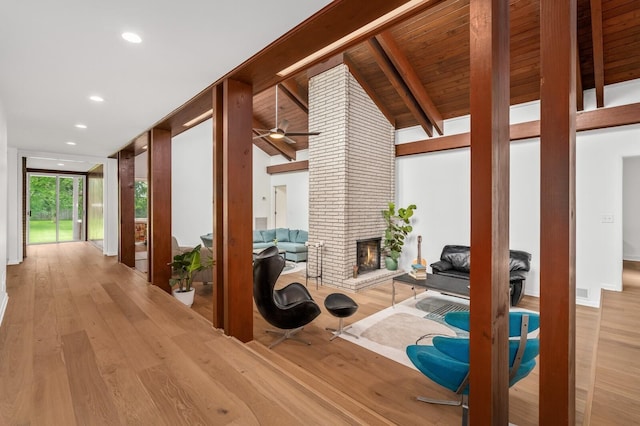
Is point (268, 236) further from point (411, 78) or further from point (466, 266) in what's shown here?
point (411, 78)

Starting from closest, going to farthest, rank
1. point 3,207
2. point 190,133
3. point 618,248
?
point 3,207
point 618,248
point 190,133

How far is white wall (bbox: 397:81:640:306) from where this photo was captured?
4.32 metres

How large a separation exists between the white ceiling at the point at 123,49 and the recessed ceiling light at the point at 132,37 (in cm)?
4

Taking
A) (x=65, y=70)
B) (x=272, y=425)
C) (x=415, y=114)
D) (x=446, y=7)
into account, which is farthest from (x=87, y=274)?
(x=446, y=7)

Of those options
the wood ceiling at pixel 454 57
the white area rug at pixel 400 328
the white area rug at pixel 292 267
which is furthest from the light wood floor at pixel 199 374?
the wood ceiling at pixel 454 57

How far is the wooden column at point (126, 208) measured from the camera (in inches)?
228

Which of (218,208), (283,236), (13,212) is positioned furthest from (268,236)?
(218,208)

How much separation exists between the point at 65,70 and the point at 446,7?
4393 millimetres

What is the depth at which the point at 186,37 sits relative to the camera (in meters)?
1.99

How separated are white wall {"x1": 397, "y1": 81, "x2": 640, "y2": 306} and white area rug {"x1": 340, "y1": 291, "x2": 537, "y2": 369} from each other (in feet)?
5.46

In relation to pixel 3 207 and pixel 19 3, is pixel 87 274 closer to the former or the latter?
pixel 3 207

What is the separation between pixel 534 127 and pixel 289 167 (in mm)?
6303

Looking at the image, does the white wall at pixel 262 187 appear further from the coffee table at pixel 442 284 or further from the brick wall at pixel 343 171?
the coffee table at pixel 442 284

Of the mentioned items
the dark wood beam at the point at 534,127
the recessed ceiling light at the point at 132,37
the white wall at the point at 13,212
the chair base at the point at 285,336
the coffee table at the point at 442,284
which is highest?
the dark wood beam at the point at 534,127
